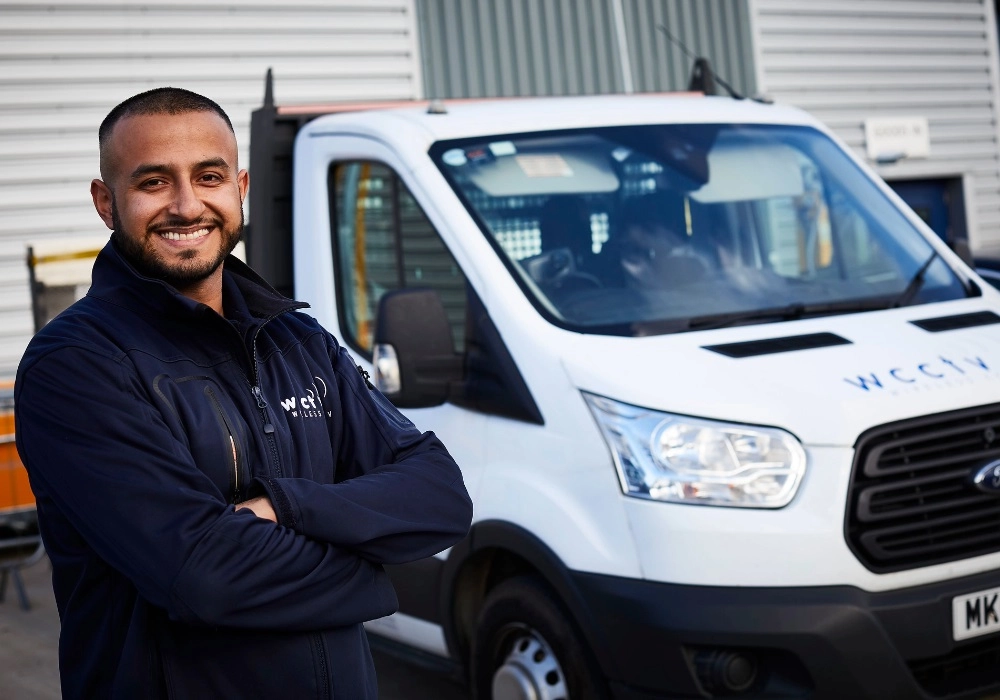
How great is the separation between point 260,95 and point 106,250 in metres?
8.94

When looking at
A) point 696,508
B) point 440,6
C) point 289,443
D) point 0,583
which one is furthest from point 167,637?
point 440,6

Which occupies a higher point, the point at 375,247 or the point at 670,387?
the point at 375,247

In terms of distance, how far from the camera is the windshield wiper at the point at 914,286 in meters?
4.22

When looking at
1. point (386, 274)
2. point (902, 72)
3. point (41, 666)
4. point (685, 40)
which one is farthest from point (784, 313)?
point (902, 72)

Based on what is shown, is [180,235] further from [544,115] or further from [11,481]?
[11,481]

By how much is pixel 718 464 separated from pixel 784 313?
2.87 feet

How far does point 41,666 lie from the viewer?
6.02m

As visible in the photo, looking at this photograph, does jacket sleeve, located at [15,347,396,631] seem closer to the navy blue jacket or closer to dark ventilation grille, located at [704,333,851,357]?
the navy blue jacket

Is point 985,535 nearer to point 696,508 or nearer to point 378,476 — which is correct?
point 696,508

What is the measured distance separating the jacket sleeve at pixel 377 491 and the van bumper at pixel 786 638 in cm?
116

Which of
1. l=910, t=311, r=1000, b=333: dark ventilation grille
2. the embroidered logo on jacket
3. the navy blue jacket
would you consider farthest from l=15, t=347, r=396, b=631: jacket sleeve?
l=910, t=311, r=1000, b=333: dark ventilation grille

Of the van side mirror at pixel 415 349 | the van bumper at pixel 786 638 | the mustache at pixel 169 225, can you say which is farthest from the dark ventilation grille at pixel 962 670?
the mustache at pixel 169 225

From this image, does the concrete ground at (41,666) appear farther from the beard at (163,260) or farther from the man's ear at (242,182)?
the beard at (163,260)

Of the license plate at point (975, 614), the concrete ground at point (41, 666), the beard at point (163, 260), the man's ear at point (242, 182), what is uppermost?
the man's ear at point (242, 182)
